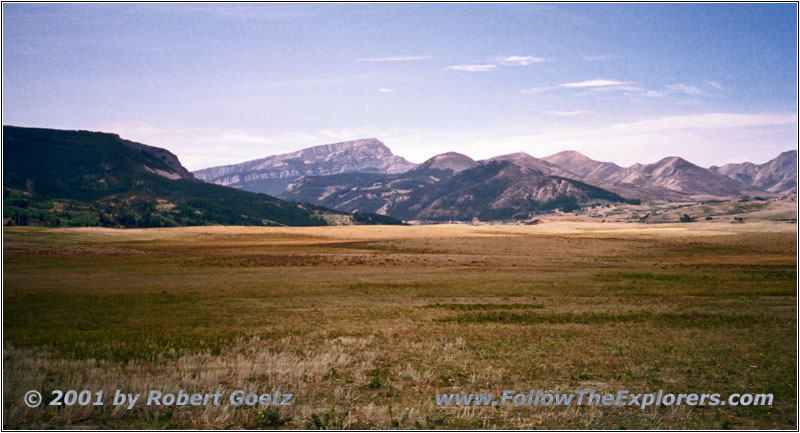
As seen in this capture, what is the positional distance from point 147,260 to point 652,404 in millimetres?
86804

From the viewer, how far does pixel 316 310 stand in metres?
40.1

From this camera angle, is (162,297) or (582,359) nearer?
(582,359)

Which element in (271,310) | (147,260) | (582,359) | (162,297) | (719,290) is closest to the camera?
(582,359)

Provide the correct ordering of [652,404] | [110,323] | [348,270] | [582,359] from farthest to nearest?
1. [348,270]
2. [110,323]
3. [582,359]
4. [652,404]

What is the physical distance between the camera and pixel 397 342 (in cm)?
2830

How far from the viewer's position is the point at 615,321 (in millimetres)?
34906

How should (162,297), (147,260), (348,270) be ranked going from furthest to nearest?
(147,260), (348,270), (162,297)

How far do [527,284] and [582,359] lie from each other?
33003 millimetres

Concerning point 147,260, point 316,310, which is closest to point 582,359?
point 316,310

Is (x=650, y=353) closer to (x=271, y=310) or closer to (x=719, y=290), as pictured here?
(x=271, y=310)

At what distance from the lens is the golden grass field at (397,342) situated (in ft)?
55.6

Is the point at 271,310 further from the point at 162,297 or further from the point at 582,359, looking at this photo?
the point at 582,359

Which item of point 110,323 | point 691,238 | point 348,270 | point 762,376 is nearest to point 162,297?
point 110,323

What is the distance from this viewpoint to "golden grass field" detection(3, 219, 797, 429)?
55.6ft
